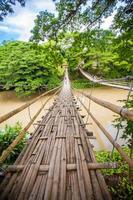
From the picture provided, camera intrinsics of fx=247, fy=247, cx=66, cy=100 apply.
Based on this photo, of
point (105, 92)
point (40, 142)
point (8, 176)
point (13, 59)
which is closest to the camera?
point (8, 176)

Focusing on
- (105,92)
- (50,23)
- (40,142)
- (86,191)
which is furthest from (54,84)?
(86,191)

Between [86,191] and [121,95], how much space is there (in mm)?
11795

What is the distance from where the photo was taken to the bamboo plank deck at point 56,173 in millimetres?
1429

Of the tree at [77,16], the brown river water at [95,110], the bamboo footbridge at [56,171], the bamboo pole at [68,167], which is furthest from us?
the brown river water at [95,110]

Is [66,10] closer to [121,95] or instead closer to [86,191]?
[86,191]

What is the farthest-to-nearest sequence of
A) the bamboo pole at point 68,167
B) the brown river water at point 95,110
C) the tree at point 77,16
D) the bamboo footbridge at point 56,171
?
the brown river water at point 95,110 → the tree at point 77,16 → the bamboo pole at point 68,167 → the bamboo footbridge at point 56,171

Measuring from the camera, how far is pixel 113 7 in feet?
12.3

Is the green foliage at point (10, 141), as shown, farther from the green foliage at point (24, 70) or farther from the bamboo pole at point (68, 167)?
the green foliage at point (24, 70)

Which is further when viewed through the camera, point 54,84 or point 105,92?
point 105,92

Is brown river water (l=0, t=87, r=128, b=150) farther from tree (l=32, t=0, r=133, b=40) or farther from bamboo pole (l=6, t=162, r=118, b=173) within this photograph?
bamboo pole (l=6, t=162, r=118, b=173)

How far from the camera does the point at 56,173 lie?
5.49 feet

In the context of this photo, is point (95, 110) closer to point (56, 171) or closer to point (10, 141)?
point (10, 141)

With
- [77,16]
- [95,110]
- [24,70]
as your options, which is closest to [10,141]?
[77,16]

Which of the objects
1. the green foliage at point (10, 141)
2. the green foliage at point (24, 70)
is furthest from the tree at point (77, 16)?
the green foliage at point (24, 70)
